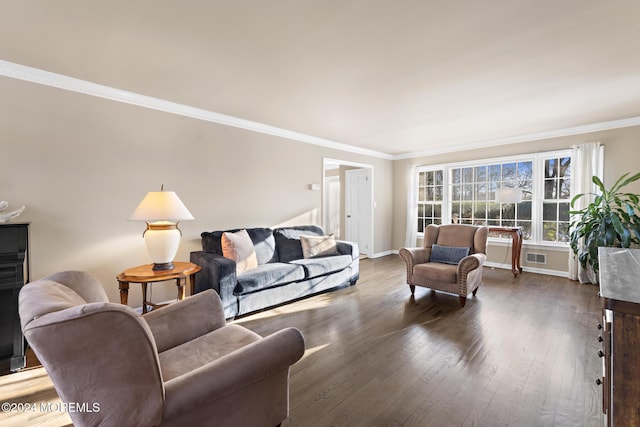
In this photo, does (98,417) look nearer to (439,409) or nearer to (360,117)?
(439,409)

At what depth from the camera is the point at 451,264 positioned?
3.81 m

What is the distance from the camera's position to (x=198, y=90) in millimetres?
3092

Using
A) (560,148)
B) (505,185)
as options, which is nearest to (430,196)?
(505,185)

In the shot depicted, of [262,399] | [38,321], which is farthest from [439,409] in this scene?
[38,321]

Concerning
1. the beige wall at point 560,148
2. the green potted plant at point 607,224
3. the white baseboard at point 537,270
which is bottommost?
the white baseboard at point 537,270

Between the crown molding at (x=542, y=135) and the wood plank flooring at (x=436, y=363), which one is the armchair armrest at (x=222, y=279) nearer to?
the wood plank flooring at (x=436, y=363)

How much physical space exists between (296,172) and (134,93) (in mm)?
2488

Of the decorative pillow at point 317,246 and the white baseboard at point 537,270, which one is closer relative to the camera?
the decorative pillow at point 317,246

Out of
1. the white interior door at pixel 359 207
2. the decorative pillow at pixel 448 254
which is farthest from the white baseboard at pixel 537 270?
the white interior door at pixel 359 207

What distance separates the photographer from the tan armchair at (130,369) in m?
0.90

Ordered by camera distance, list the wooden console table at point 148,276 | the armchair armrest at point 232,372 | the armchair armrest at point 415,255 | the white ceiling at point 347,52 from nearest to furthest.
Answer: the armchair armrest at point 232,372 → the white ceiling at point 347,52 → the wooden console table at point 148,276 → the armchair armrest at point 415,255

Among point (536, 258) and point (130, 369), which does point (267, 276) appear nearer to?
point (130, 369)

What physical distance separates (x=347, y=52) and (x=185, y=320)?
2279 millimetres

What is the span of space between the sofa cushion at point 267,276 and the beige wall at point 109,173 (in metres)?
0.99
